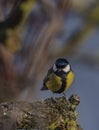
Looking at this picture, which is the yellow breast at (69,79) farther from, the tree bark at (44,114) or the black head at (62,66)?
the tree bark at (44,114)

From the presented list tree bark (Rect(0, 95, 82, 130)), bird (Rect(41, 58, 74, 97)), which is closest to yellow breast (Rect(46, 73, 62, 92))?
bird (Rect(41, 58, 74, 97))

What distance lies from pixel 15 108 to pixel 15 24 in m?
2.34

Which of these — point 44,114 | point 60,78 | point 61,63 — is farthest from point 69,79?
point 44,114

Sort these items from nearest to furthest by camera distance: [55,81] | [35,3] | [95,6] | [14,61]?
[55,81] → [14,61] → [35,3] → [95,6]

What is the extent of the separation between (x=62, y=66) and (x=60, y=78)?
7cm

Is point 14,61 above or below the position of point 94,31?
below

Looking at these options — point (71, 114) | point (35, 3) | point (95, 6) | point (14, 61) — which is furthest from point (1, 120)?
point (95, 6)

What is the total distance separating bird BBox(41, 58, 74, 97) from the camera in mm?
3074

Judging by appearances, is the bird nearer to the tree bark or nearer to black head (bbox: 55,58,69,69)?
black head (bbox: 55,58,69,69)

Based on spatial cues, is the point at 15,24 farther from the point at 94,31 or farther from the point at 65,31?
the point at 94,31

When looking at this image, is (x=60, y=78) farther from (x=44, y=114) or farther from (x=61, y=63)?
(x=44, y=114)

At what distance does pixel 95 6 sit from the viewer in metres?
4.89

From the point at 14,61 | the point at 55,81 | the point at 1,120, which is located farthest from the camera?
the point at 14,61

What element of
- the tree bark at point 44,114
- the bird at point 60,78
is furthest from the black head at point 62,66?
the tree bark at point 44,114
